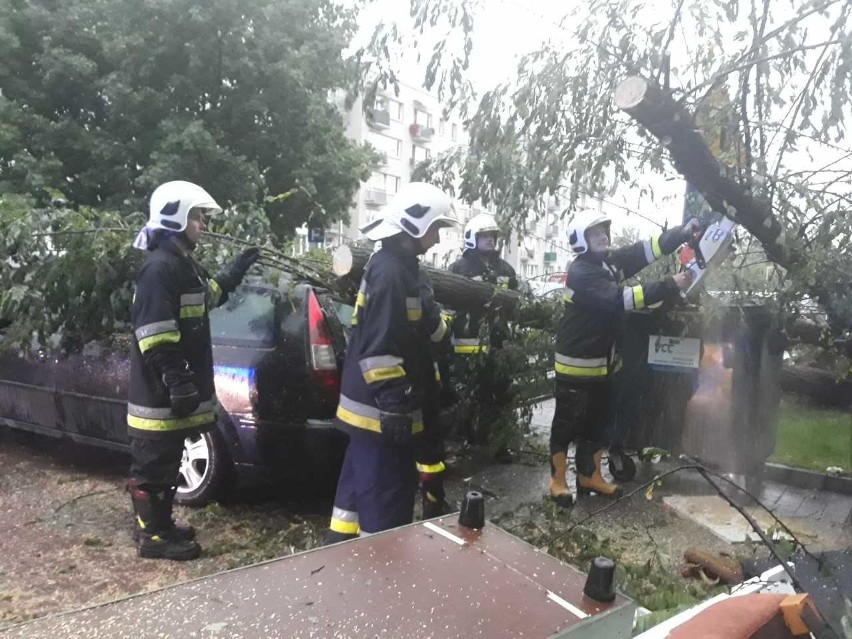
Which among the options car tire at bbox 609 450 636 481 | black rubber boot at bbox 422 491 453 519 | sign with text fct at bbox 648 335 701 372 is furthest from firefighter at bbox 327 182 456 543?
car tire at bbox 609 450 636 481

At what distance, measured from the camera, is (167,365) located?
3342mm

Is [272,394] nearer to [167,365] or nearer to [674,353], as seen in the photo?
[167,365]

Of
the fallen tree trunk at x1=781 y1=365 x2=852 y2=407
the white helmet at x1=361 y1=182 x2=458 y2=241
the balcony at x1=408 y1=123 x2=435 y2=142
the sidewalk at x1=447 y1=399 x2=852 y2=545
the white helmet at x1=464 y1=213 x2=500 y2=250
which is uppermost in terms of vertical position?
the balcony at x1=408 y1=123 x2=435 y2=142

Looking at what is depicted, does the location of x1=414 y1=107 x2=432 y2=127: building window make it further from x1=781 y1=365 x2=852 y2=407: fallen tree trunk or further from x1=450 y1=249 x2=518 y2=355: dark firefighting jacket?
x1=781 y1=365 x2=852 y2=407: fallen tree trunk

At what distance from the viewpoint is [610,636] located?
1.58m

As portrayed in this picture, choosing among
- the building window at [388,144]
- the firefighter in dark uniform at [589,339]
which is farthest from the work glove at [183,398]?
the building window at [388,144]

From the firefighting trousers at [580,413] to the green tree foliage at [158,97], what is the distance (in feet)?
27.2

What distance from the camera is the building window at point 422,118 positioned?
Result: 35.3 m

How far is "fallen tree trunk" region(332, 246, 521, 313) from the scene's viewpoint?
4090 mm

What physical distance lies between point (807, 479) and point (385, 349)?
369cm

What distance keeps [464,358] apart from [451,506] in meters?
1.13

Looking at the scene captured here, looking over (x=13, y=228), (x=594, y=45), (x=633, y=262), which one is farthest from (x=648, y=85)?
(x=13, y=228)

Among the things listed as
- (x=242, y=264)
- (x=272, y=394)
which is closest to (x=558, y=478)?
(x=272, y=394)

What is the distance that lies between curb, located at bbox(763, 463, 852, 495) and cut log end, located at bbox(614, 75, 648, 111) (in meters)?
3.27
